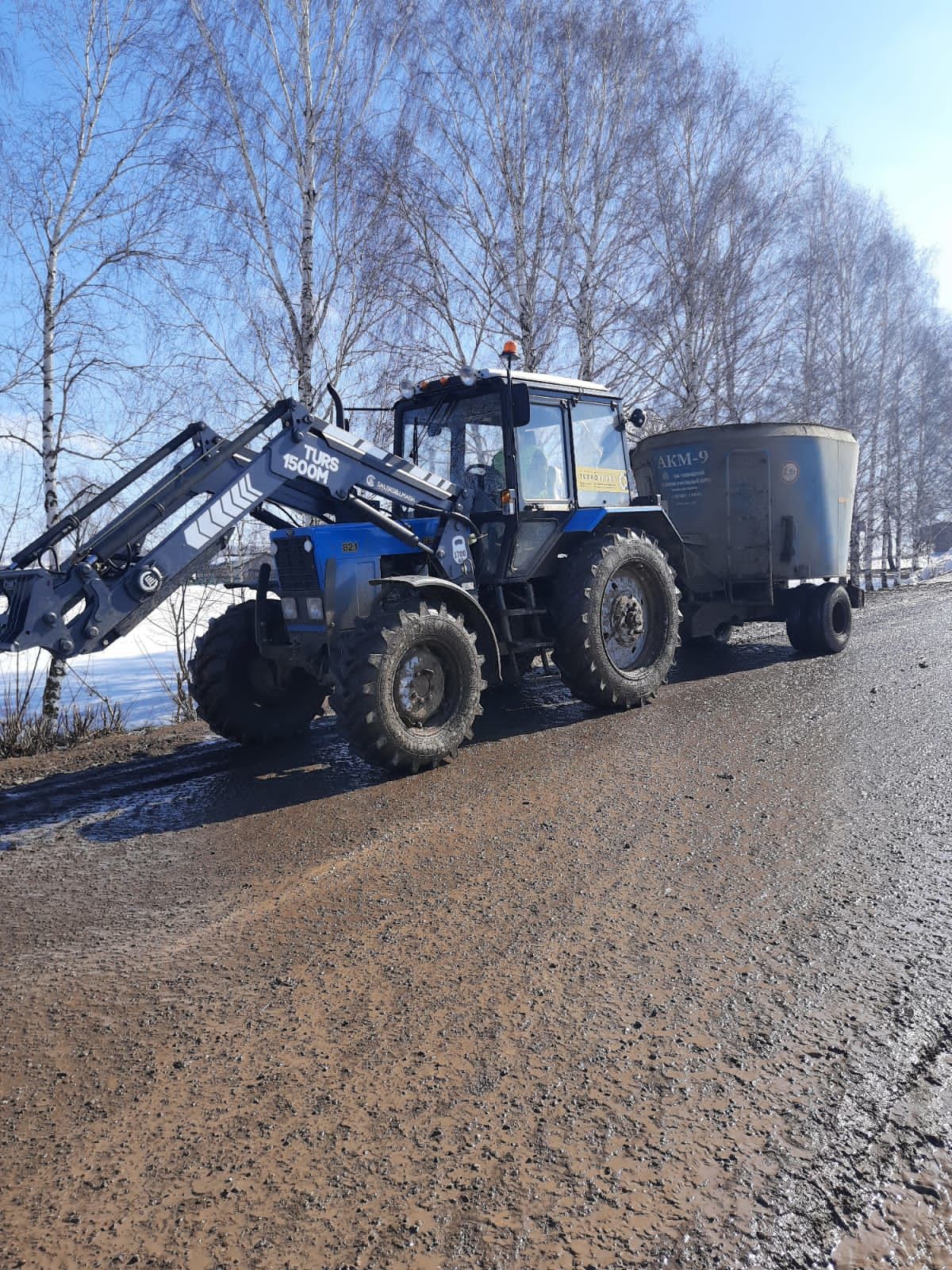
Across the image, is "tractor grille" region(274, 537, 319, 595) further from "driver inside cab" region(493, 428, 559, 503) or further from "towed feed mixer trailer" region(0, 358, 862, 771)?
"driver inside cab" region(493, 428, 559, 503)

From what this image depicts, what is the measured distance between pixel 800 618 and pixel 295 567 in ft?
20.1

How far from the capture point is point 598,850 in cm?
417

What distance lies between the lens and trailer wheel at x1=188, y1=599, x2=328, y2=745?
6508 millimetres

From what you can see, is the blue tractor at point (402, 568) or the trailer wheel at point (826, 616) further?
the trailer wheel at point (826, 616)

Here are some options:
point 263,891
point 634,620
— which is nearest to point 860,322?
point 634,620

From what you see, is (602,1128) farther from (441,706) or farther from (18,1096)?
(441,706)

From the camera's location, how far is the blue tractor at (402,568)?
5.46 m

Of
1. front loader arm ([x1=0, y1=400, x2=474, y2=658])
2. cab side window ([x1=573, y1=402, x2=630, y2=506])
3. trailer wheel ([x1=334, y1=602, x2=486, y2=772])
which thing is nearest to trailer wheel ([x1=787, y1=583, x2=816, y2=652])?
cab side window ([x1=573, y1=402, x2=630, y2=506])

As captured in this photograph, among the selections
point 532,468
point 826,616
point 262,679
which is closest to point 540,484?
point 532,468

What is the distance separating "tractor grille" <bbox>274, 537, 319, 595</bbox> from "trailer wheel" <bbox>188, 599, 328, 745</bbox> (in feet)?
1.83

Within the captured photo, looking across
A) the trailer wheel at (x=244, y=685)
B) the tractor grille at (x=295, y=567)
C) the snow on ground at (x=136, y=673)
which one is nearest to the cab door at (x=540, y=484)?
the tractor grille at (x=295, y=567)

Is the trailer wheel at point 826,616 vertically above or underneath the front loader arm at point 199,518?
underneath

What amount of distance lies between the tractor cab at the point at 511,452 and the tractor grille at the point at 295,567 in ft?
4.78

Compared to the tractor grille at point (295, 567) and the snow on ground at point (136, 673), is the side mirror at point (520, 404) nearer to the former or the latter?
the tractor grille at point (295, 567)
